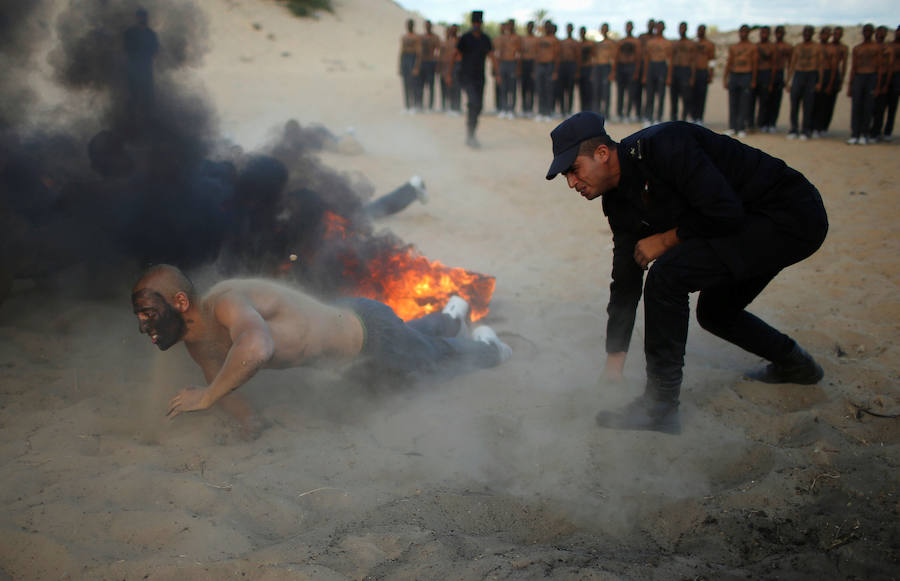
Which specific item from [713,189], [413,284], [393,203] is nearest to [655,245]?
[713,189]

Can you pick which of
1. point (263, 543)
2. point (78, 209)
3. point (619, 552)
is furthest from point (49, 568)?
point (78, 209)

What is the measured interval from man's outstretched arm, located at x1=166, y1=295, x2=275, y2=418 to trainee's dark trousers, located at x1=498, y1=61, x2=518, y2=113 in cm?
1387

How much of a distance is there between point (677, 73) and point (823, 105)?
293cm

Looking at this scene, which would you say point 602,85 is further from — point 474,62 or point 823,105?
point 823,105

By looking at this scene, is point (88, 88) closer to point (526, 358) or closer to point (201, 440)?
point (201, 440)

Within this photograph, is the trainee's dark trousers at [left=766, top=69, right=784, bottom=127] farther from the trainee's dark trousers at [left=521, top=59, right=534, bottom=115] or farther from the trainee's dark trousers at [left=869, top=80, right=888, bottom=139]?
the trainee's dark trousers at [left=521, top=59, right=534, bottom=115]

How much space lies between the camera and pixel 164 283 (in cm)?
317

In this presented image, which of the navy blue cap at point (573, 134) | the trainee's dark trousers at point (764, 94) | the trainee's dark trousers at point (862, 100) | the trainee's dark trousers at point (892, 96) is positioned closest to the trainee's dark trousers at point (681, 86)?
the trainee's dark trousers at point (764, 94)

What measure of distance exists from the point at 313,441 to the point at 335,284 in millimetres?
1831

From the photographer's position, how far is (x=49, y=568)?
229cm

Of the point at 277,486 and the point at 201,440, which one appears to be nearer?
the point at 277,486

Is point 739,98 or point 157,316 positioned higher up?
point 157,316

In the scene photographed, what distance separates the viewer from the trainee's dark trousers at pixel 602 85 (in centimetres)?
1468

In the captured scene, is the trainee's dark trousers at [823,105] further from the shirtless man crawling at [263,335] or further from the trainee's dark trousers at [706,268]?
the shirtless man crawling at [263,335]
